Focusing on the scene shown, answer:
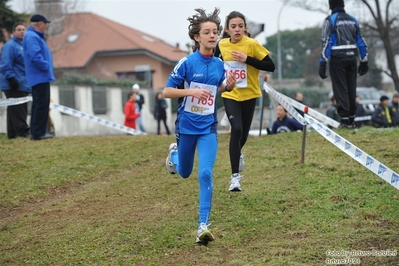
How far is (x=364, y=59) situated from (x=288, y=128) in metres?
2.98

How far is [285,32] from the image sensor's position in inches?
3885

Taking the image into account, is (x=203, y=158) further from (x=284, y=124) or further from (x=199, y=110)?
(x=284, y=124)

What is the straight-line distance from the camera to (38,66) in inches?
554

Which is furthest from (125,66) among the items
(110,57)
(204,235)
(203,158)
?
(204,235)

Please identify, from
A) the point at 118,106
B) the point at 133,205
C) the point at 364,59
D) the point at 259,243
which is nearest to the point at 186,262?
the point at 259,243

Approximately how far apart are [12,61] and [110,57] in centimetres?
3939

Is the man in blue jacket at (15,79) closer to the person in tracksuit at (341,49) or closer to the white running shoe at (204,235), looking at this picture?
the person in tracksuit at (341,49)

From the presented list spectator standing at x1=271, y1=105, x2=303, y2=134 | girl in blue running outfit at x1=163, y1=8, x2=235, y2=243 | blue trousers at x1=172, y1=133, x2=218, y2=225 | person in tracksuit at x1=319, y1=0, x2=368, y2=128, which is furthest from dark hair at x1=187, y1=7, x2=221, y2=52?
spectator standing at x1=271, y1=105, x2=303, y2=134

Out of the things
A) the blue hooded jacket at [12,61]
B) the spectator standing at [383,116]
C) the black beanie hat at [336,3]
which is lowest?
the spectator standing at [383,116]

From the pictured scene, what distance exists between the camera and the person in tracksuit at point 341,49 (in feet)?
42.7

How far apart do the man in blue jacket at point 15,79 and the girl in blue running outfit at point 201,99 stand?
819cm

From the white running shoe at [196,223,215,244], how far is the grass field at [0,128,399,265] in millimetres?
78

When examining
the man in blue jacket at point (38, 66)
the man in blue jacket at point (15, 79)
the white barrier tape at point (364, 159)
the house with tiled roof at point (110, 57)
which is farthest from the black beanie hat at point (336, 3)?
the house with tiled roof at point (110, 57)

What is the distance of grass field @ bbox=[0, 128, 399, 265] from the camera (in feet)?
23.5
